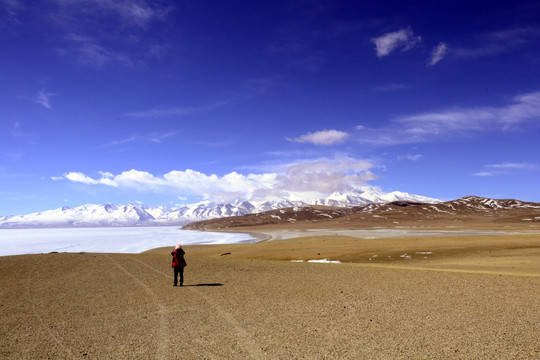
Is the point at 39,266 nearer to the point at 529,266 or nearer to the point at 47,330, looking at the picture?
the point at 47,330

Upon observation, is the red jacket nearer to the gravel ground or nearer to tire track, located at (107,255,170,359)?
the gravel ground

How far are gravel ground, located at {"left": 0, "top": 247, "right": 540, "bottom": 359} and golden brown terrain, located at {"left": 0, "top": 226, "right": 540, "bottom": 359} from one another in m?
0.04

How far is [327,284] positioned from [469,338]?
9612 mm

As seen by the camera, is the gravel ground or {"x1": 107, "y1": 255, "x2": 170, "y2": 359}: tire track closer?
{"x1": 107, "y1": 255, "x2": 170, "y2": 359}: tire track

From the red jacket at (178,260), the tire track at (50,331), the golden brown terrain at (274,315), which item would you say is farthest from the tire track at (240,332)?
the tire track at (50,331)

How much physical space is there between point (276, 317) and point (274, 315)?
290 millimetres

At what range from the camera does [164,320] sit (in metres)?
12.8

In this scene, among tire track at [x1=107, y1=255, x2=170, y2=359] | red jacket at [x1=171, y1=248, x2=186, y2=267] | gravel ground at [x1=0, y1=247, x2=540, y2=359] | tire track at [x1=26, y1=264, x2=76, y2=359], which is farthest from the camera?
red jacket at [x1=171, y1=248, x2=186, y2=267]

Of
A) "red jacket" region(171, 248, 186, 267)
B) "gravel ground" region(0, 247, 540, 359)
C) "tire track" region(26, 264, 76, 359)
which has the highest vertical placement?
"red jacket" region(171, 248, 186, 267)

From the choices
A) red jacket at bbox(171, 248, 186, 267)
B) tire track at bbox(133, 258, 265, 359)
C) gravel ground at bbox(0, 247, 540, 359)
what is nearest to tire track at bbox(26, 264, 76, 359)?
gravel ground at bbox(0, 247, 540, 359)

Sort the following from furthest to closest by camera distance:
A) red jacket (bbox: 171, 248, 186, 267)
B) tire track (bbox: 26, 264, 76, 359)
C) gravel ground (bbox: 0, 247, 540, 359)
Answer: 1. red jacket (bbox: 171, 248, 186, 267)
2. tire track (bbox: 26, 264, 76, 359)
3. gravel ground (bbox: 0, 247, 540, 359)

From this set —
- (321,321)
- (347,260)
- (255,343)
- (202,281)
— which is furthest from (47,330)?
(347,260)

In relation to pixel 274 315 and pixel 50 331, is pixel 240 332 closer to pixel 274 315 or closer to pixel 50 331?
pixel 274 315

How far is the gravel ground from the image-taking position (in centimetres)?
977
